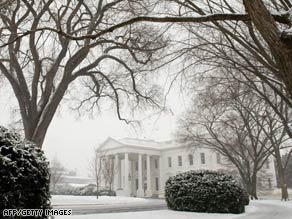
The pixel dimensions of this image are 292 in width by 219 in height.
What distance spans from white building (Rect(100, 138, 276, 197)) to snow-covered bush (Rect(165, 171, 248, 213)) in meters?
35.4

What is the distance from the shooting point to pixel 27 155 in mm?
5906

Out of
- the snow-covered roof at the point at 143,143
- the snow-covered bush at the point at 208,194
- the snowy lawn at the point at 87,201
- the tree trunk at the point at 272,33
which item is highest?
the snow-covered roof at the point at 143,143

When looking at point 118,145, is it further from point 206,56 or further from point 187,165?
point 206,56

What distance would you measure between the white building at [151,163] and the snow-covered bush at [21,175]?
4437cm

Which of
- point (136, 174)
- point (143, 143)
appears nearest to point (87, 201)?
point (143, 143)

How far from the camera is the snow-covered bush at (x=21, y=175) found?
5.37 metres

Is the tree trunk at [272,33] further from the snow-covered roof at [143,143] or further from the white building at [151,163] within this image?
the snow-covered roof at [143,143]

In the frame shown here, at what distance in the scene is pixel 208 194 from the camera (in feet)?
44.5

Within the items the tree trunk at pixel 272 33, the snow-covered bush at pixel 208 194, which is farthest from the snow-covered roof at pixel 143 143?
the tree trunk at pixel 272 33

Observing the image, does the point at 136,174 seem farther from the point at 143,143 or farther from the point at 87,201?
the point at 87,201

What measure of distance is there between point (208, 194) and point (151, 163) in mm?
45438

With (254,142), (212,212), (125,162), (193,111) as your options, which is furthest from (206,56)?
(125,162)

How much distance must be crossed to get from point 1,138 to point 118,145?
1866 inches

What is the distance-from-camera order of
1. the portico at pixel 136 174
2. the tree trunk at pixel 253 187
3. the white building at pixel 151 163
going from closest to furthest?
1. the tree trunk at pixel 253 187
2. the white building at pixel 151 163
3. the portico at pixel 136 174
